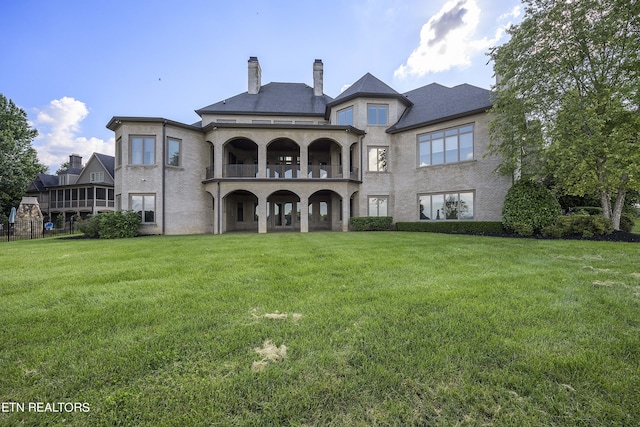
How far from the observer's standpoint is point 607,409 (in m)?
1.81

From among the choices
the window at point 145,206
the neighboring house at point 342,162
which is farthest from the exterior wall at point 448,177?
the window at point 145,206

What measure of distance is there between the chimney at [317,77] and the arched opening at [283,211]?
30.6ft

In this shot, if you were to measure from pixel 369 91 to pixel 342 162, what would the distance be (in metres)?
5.46

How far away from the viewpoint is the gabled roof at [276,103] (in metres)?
20.6

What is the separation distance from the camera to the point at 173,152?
17.1 meters

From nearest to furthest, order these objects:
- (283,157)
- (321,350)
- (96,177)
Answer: (321,350)
(283,157)
(96,177)

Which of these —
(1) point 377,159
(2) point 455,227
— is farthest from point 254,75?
(2) point 455,227

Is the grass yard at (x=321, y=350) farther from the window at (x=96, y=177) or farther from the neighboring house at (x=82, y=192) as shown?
the window at (x=96, y=177)

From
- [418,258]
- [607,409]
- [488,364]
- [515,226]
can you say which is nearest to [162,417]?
[488,364]

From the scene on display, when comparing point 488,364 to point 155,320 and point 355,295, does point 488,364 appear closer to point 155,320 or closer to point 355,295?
point 355,295

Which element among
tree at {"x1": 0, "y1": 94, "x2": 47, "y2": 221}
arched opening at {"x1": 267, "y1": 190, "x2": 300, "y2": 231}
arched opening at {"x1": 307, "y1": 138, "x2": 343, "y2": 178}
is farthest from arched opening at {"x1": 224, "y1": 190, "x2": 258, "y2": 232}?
tree at {"x1": 0, "y1": 94, "x2": 47, "y2": 221}

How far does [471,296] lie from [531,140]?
11.8 m

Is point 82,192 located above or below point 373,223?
above

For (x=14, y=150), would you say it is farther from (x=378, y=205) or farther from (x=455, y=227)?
(x=455, y=227)
